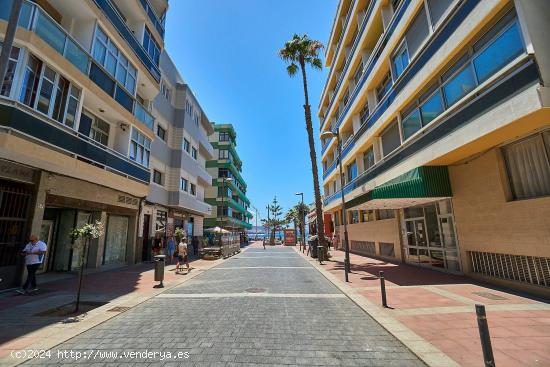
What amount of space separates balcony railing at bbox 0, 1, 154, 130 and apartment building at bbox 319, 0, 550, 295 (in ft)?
44.7

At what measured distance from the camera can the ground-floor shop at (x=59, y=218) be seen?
9609 mm

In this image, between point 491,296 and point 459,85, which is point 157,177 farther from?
point 491,296

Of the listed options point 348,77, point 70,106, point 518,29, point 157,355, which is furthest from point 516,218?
point 348,77

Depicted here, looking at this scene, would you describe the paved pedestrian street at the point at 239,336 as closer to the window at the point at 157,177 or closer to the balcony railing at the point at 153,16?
the window at the point at 157,177

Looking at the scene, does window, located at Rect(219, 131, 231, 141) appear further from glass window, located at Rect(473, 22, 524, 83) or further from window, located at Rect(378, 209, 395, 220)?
glass window, located at Rect(473, 22, 524, 83)

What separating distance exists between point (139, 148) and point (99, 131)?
2.65 m

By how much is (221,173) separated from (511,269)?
145 feet

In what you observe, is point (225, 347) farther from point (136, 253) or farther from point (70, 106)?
point (136, 253)

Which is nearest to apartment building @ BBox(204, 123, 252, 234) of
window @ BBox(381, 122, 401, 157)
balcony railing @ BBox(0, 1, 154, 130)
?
balcony railing @ BBox(0, 1, 154, 130)

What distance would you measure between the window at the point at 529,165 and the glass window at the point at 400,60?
6.83m

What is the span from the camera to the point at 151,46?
18.3 metres

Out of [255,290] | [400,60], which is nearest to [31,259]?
[255,290]

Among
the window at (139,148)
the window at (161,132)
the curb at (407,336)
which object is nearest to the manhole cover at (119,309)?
the curb at (407,336)

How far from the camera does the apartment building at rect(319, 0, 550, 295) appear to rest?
293 inches
